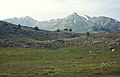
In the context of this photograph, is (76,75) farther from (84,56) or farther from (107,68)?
(84,56)

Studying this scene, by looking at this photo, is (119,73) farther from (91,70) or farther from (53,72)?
(53,72)

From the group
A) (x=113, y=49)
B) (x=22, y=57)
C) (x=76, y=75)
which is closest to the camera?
(x=76, y=75)

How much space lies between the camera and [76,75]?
46.2 m

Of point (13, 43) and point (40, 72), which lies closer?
point (40, 72)

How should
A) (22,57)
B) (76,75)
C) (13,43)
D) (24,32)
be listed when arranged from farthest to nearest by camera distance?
(24,32)
(13,43)
(22,57)
(76,75)

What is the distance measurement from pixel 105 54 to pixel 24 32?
75.5 m

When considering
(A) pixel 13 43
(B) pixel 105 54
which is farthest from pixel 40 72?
(A) pixel 13 43

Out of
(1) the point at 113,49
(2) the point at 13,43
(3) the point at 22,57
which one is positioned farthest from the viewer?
(2) the point at 13,43

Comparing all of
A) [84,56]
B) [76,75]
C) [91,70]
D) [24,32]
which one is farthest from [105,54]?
[24,32]

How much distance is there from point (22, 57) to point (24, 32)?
71.5 meters

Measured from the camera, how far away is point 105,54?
77.5 m

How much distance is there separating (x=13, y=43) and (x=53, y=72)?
5451cm

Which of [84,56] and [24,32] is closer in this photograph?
[84,56]

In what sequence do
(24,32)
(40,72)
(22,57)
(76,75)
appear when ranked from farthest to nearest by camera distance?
(24,32), (22,57), (40,72), (76,75)
